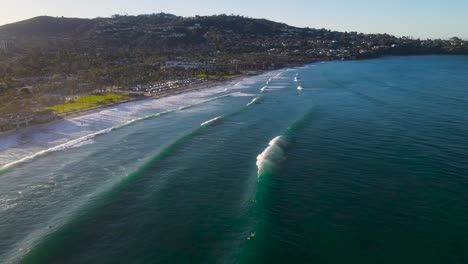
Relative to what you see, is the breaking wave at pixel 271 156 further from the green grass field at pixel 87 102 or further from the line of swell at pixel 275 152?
the green grass field at pixel 87 102

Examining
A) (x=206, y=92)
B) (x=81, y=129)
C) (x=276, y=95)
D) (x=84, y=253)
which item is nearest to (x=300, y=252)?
(x=84, y=253)

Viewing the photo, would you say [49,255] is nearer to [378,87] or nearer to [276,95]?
[276,95]

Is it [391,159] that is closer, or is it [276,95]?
[391,159]

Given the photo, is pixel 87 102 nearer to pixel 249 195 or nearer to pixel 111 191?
pixel 111 191

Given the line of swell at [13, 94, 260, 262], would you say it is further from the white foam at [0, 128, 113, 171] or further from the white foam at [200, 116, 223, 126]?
the white foam at [0, 128, 113, 171]

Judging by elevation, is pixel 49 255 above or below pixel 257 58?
below

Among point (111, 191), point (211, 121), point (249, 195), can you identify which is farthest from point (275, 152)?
point (211, 121)

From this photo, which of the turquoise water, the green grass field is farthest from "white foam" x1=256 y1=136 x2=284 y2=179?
the green grass field
